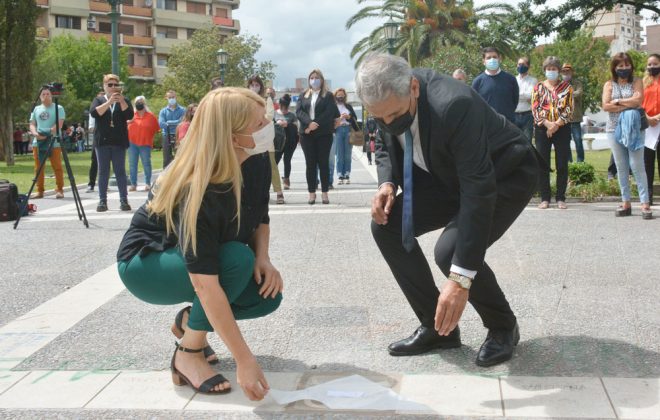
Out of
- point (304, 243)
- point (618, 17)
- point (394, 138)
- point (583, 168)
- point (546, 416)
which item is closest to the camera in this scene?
point (546, 416)

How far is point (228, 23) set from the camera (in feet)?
329

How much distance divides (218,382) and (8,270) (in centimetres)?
390

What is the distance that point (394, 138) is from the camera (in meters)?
3.96

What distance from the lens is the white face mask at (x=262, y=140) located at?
353 centimetres

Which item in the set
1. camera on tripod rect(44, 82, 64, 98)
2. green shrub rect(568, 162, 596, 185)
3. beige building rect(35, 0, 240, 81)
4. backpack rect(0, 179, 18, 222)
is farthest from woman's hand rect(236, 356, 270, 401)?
beige building rect(35, 0, 240, 81)

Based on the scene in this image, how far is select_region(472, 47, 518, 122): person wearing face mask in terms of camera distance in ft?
33.8

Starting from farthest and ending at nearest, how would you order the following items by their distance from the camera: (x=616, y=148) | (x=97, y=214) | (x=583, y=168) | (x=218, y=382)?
(x=583, y=168) → (x=97, y=214) → (x=616, y=148) → (x=218, y=382)

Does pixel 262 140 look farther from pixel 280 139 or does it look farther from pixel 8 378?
pixel 280 139

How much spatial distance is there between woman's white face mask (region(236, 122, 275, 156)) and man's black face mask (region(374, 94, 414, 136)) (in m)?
0.49

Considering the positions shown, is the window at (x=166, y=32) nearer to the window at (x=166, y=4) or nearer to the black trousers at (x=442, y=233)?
the window at (x=166, y=4)

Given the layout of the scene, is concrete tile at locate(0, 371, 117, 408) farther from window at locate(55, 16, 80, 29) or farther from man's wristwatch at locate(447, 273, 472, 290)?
window at locate(55, 16, 80, 29)

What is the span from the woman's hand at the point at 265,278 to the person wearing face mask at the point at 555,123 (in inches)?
262

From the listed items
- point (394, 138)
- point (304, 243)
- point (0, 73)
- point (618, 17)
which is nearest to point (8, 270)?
point (304, 243)

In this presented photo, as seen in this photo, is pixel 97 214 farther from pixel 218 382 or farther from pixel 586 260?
pixel 218 382
